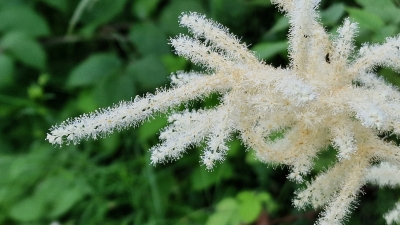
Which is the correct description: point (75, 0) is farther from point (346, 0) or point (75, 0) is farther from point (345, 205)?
point (345, 205)

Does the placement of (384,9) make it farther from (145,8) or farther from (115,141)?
(115,141)

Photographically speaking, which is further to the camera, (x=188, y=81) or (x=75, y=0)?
(x=75, y=0)

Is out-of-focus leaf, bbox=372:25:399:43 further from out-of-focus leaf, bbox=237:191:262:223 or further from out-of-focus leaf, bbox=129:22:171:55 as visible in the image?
out-of-focus leaf, bbox=129:22:171:55

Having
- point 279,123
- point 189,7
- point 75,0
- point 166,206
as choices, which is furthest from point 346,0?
point 75,0

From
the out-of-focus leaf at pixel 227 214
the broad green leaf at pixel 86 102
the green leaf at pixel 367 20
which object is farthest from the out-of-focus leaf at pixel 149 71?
the green leaf at pixel 367 20

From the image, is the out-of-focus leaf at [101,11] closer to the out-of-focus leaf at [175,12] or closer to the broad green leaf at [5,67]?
the out-of-focus leaf at [175,12]

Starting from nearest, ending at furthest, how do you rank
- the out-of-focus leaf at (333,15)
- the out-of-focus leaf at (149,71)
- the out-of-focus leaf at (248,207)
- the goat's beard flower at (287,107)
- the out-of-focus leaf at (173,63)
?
the goat's beard flower at (287,107) < the out-of-focus leaf at (333,15) < the out-of-focus leaf at (248,207) < the out-of-focus leaf at (149,71) < the out-of-focus leaf at (173,63)
